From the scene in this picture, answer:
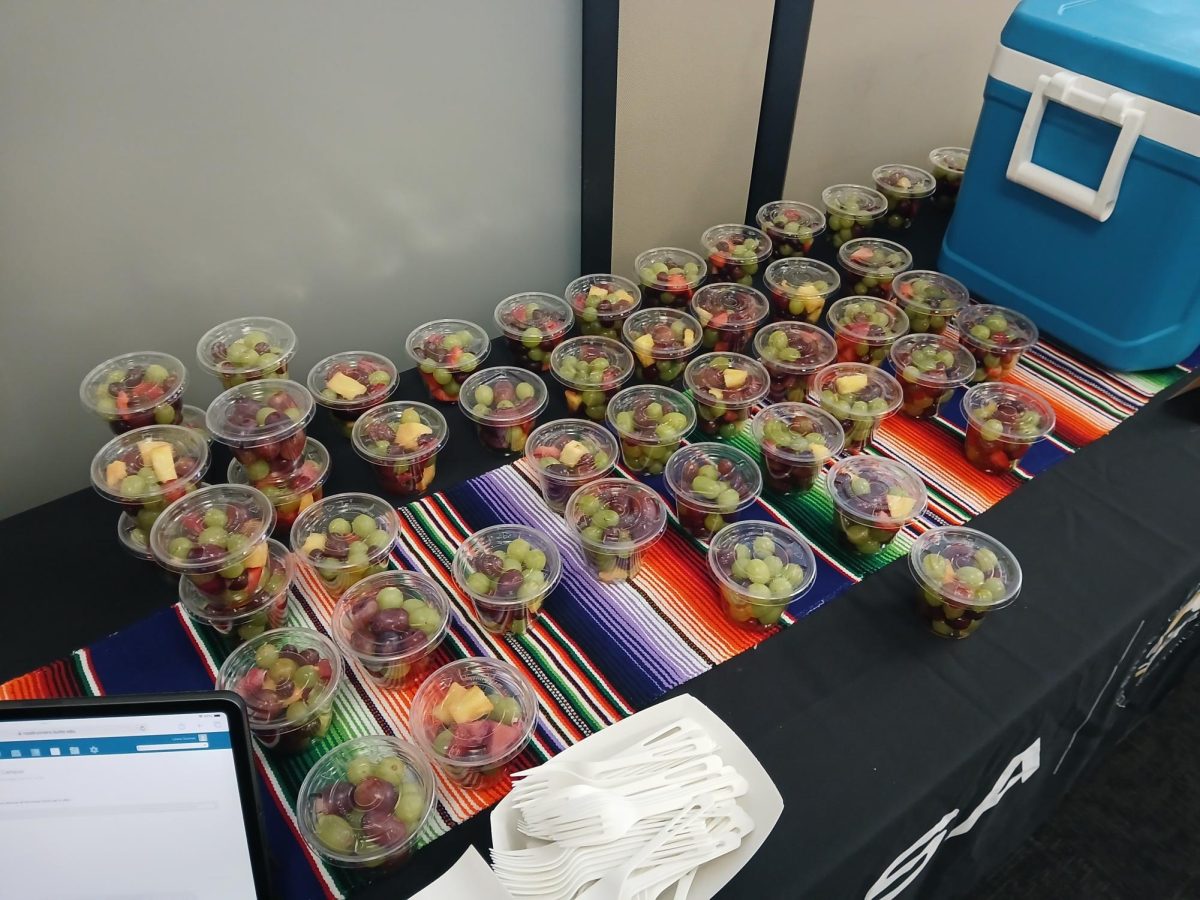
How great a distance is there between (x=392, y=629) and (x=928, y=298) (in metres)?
1.11

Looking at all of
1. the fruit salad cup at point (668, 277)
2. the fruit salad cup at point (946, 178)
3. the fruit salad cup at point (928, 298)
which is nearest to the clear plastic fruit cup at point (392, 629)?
the fruit salad cup at point (668, 277)

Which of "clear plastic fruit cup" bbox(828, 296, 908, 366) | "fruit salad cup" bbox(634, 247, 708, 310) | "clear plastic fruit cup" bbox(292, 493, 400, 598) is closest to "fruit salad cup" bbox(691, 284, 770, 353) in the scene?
"fruit salad cup" bbox(634, 247, 708, 310)

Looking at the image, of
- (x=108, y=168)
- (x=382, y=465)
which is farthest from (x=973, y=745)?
(x=108, y=168)

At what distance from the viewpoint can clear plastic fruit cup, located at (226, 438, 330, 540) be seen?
3.74ft

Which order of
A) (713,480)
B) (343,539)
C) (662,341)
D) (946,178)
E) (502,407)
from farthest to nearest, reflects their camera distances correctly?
(946,178) < (662,341) < (502,407) < (713,480) < (343,539)

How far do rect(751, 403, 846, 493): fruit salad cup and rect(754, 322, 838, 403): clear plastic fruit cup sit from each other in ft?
0.35

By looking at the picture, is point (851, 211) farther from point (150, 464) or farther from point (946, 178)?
point (150, 464)

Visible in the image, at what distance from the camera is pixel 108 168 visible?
46.2 inches

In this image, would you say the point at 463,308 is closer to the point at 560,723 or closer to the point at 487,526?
the point at 487,526

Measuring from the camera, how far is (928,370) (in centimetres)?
139

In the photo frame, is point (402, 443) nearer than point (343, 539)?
No

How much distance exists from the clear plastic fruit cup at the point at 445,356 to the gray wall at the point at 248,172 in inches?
7.8

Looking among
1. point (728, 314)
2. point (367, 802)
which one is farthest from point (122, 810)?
point (728, 314)

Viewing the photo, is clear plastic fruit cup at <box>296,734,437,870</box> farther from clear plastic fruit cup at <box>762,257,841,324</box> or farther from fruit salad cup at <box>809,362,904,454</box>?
clear plastic fruit cup at <box>762,257,841,324</box>
